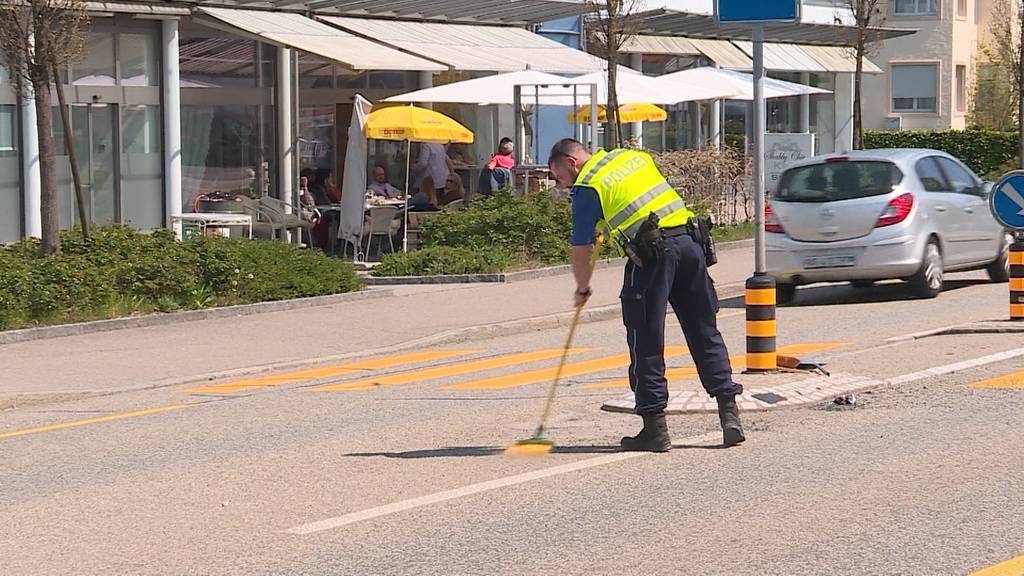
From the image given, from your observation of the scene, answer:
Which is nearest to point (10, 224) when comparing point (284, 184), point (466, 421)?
point (284, 184)

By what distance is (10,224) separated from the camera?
2184cm

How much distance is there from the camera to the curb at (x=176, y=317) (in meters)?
15.6

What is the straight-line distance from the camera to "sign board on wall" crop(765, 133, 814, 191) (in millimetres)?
24719

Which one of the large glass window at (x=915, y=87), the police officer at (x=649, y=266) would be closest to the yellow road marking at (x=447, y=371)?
the police officer at (x=649, y=266)

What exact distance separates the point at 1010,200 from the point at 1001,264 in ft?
16.6

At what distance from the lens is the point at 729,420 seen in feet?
30.4

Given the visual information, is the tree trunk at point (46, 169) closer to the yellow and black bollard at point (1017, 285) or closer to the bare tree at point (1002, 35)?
the yellow and black bollard at point (1017, 285)

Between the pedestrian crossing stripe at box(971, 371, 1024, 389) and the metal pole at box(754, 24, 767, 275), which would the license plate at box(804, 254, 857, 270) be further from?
the metal pole at box(754, 24, 767, 275)

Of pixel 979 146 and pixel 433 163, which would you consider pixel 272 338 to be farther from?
pixel 979 146

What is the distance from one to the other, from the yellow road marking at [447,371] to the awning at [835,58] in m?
31.0

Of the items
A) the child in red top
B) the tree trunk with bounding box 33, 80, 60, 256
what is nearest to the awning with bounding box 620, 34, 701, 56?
the child in red top

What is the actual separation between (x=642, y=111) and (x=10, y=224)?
11.4 m

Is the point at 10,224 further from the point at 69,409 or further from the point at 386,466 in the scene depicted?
the point at 386,466

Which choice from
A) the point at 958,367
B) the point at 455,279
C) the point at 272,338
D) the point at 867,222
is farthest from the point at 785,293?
the point at 958,367
